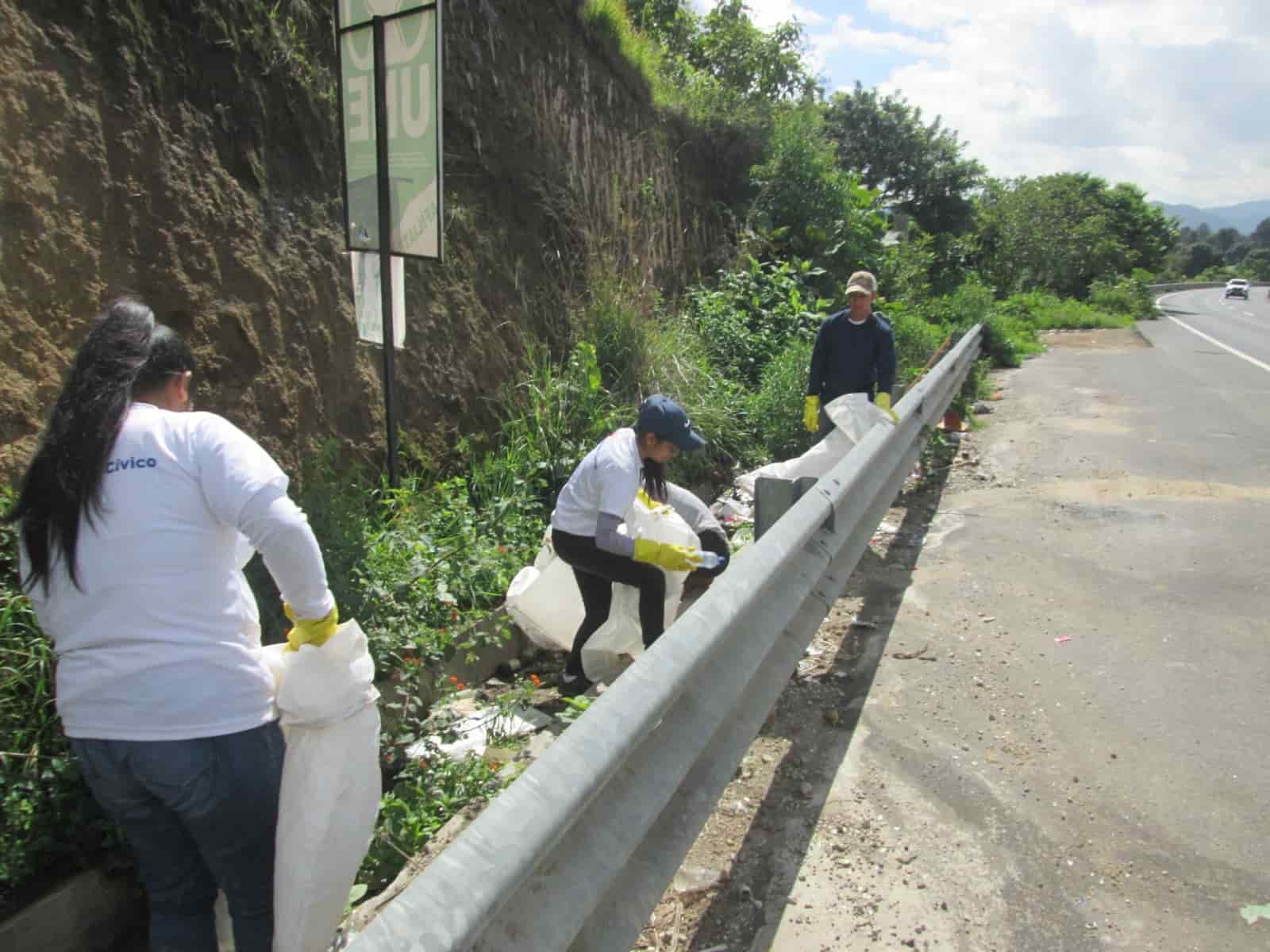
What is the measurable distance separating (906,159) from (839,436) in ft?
81.1

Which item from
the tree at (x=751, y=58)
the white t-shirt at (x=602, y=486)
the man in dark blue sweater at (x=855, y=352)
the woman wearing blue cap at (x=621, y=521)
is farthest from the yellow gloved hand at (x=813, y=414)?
the tree at (x=751, y=58)

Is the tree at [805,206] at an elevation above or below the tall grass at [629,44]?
below

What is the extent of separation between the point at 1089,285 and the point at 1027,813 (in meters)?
34.9

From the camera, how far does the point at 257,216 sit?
507 cm

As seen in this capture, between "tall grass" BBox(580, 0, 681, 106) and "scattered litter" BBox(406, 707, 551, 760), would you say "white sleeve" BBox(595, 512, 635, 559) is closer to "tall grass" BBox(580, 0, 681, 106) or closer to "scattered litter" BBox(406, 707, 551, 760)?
"scattered litter" BBox(406, 707, 551, 760)

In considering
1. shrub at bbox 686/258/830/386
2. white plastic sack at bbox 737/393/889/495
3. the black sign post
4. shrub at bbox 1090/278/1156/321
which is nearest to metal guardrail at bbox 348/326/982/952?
white plastic sack at bbox 737/393/889/495

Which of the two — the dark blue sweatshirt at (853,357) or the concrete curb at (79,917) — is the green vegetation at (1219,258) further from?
the concrete curb at (79,917)

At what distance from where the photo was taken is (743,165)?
1268 cm

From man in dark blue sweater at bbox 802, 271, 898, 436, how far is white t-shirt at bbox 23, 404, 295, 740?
488cm

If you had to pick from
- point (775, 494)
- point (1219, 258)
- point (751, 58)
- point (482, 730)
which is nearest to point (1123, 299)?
point (751, 58)

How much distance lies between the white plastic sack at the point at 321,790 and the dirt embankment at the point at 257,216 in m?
2.20

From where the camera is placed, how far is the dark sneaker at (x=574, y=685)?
4.42 meters

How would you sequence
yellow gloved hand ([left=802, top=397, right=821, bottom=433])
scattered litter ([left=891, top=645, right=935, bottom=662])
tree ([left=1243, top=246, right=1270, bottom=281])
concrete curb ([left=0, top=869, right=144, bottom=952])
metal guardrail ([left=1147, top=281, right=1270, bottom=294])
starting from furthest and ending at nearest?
tree ([left=1243, top=246, right=1270, bottom=281])
metal guardrail ([left=1147, top=281, right=1270, bottom=294])
yellow gloved hand ([left=802, top=397, right=821, bottom=433])
scattered litter ([left=891, top=645, right=935, bottom=662])
concrete curb ([left=0, top=869, right=144, bottom=952])

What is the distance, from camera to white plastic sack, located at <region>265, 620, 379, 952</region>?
2211 millimetres
